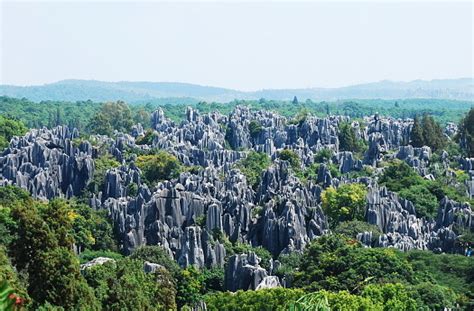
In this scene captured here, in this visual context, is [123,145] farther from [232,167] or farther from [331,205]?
[331,205]

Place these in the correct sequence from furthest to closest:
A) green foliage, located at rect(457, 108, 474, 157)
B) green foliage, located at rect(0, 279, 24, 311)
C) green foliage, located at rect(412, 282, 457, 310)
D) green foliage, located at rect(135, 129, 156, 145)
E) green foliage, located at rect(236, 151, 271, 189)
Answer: green foliage, located at rect(135, 129, 156, 145) → green foliage, located at rect(457, 108, 474, 157) → green foliage, located at rect(236, 151, 271, 189) → green foliage, located at rect(412, 282, 457, 310) → green foliage, located at rect(0, 279, 24, 311)

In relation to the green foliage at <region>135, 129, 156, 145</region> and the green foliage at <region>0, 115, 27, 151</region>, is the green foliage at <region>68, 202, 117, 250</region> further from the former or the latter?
the green foliage at <region>135, 129, 156, 145</region>

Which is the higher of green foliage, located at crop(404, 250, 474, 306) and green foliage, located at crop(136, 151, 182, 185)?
green foliage, located at crop(404, 250, 474, 306)

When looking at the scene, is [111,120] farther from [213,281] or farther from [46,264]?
[46,264]

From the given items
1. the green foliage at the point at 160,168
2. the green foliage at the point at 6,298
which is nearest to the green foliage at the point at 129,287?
the green foliage at the point at 6,298

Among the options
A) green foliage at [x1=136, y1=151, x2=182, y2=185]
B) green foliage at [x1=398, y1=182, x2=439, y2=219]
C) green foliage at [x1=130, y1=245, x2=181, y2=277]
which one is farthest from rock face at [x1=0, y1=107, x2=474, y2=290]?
green foliage at [x1=130, y1=245, x2=181, y2=277]

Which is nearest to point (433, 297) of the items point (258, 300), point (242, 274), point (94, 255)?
point (258, 300)
